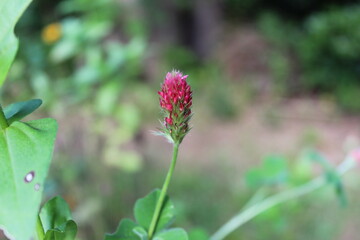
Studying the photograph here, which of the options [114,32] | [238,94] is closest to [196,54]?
[238,94]

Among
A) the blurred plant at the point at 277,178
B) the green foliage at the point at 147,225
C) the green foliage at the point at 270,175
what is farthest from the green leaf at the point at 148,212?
the green foliage at the point at 270,175

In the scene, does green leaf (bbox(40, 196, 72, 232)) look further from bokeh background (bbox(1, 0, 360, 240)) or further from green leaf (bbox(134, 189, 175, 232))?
bokeh background (bbox(1, 0, 360, 240))

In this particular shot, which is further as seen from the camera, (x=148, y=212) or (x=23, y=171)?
(x=148, y=212)

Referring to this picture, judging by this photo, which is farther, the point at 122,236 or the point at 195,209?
the point at 195,209

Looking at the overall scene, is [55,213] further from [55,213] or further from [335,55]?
[335,55]

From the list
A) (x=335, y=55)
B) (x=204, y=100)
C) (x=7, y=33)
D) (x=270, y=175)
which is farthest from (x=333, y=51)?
(x=7, y=33)

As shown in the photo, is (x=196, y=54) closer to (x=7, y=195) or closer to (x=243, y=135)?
(x=243, y=135)
